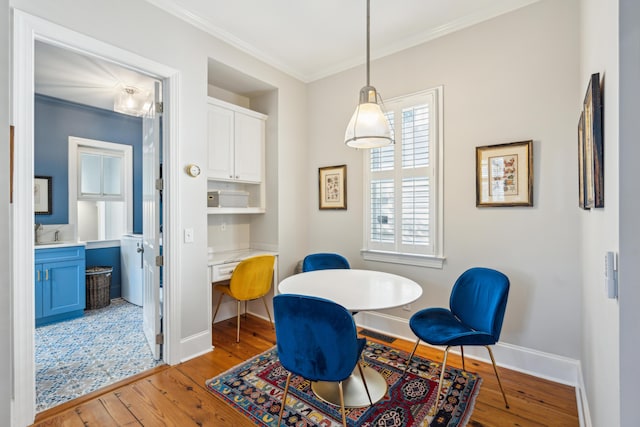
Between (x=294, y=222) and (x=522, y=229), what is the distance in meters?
2.34

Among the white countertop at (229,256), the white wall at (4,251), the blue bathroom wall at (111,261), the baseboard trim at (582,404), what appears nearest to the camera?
the white wall at (4,251)

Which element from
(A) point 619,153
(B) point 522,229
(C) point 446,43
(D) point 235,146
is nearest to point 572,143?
(B) point 522,229

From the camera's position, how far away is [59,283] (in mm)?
3533

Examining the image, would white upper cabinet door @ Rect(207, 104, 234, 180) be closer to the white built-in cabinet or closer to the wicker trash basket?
the white built-in cabinet

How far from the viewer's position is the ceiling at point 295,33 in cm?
248

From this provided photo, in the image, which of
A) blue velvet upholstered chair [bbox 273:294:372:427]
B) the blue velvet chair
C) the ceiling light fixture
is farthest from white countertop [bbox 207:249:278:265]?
the blue velvet chair

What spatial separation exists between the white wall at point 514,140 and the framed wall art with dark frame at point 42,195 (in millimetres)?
4404

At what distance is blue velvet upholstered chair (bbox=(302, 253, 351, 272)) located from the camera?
10.0 ft

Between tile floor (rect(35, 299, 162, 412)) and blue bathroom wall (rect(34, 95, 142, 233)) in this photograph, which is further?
blue bathroom wall (rect(34, 95, 142, 233))

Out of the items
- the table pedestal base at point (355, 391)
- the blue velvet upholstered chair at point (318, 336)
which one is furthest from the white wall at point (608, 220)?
the table pedestal base at point (355, 391)

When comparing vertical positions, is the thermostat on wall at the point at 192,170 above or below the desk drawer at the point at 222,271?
above

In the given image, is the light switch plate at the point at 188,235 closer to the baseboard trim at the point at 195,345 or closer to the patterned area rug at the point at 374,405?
the baseboard trim at the point at 195,345

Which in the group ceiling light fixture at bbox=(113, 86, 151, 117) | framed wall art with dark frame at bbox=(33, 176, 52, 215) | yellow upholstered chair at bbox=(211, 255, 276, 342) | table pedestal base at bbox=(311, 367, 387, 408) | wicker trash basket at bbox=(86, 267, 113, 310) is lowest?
table pedestal base at bbox=(311, 367, 387, 408)

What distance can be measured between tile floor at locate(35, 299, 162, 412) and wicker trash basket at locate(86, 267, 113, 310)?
0.22m
